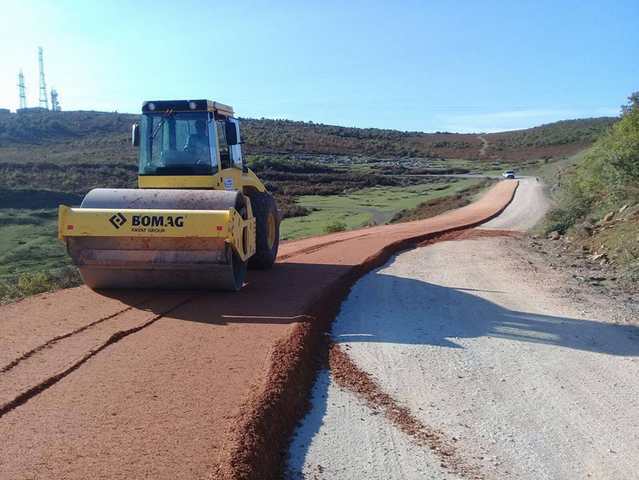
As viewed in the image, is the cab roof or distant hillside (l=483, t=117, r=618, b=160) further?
distant hillside (l=483, t=117, r=618, b=160)

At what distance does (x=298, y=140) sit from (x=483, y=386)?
87.5 meters

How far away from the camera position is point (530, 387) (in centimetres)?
717

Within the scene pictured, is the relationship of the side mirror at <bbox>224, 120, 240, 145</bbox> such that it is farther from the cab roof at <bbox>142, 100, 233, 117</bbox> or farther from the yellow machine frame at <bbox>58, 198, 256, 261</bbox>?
the yellow machine frame at <bbox>58, 198, 256, 261</bbox>

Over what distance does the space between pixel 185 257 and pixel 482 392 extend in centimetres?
487

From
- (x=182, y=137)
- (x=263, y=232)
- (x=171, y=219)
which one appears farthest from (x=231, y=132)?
(x=171, y=219)

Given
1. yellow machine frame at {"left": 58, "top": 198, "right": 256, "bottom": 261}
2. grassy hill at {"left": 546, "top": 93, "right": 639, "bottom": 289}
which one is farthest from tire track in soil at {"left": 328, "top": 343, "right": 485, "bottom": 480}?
grassy hill at {"left": 546, "top": 93, "right": 639, "bottom": 289}

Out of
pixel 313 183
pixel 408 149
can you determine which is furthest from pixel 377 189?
pixel 408 149

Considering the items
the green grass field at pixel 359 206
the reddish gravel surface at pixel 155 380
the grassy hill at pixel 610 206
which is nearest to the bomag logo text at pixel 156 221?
the reddish gravel surface at pixel 155 380

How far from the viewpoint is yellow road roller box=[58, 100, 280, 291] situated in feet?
32.8

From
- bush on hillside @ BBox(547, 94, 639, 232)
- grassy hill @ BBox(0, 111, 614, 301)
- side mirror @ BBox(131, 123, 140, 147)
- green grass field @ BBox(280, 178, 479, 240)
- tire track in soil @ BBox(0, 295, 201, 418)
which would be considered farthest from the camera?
green grass field @ BBox(280, 178, 479, 240)

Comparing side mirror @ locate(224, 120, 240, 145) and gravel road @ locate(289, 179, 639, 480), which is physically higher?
side mirror @ locate(224, 120, 240, 145)

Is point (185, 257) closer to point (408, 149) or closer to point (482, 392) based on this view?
point (482, 392)

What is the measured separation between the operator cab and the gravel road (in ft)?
11.6

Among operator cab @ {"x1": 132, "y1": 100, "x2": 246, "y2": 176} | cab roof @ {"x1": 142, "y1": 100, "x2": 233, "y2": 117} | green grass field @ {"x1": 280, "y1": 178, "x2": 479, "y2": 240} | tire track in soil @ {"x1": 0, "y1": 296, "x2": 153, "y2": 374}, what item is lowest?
green grass field @ {"x1": 280, "y1": 178, "x2": 479, "y2": 240}
